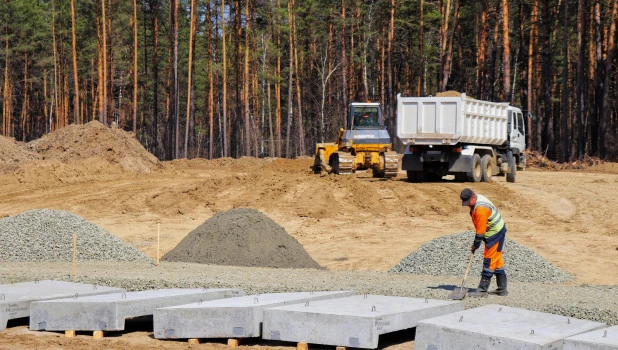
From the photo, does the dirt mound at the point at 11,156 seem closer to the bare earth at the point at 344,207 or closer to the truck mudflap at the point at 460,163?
the bare earth at the point at 344,207

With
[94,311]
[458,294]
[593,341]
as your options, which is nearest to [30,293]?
[94,311]

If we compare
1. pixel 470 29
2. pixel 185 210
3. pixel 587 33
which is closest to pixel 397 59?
pixel 470 29

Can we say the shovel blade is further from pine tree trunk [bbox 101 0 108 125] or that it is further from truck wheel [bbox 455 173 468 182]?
pine tree trunk [bbox 101 0 108 125]

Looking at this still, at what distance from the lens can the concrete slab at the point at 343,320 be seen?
28.0ft

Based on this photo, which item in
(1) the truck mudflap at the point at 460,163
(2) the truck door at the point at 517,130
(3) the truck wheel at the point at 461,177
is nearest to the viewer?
(1) the truck mudflap at the point at 460,163

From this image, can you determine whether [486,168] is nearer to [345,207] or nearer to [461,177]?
[461,177]

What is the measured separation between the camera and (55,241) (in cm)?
1741

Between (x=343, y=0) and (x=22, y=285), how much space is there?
151ft

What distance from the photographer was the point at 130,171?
34688 mm

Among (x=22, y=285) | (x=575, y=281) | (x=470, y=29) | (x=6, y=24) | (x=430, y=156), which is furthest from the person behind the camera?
(x=6, y=24)

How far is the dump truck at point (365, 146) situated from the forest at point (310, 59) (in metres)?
7.93

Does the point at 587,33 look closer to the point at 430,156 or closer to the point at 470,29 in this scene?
the point at 470,29

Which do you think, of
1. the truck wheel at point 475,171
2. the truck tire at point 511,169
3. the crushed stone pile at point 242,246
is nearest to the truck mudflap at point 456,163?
the truck wheel at point 475,171

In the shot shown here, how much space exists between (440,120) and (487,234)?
51.6 feet
